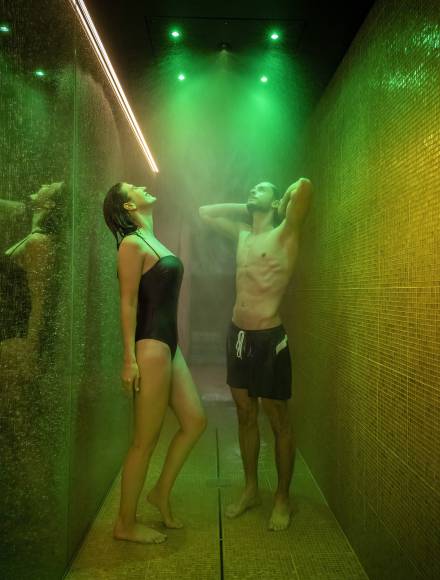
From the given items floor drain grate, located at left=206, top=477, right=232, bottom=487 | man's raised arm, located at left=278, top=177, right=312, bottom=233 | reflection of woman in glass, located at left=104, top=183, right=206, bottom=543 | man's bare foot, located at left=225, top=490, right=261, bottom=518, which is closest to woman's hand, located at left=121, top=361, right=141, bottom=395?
reflection of woman in glass, located at left=104, top=183, right=206, bottom=543

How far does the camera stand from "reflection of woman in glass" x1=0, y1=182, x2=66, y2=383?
4.30 feet

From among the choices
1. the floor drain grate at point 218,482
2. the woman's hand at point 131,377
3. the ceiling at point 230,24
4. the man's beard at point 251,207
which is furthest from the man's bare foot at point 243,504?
the ceiling at point 230,24

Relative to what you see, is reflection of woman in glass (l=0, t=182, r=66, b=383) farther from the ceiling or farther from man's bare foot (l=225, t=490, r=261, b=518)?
man's bare foot (l=225, t=490, r=261, b=518)

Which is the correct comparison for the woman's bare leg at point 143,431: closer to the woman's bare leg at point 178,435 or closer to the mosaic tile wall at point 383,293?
the woman's bare leg at point 178,435

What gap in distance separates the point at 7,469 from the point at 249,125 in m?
3.18

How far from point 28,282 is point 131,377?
762 mm

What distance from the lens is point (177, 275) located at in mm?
2238

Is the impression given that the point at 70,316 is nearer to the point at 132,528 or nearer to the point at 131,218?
the point at 131,218

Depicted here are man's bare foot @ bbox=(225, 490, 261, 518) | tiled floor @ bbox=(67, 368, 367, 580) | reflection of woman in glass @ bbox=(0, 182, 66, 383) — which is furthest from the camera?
man's bare foot @ bbox=(225, 490, 261, 518)

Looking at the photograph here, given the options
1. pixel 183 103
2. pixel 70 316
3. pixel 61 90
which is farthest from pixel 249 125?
pixel 70 316

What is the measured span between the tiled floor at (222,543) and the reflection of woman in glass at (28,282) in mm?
975

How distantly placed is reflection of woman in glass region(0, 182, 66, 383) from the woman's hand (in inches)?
22.2

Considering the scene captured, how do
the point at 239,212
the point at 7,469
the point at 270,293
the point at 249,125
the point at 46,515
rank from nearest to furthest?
1. the point at 7,469
2. the point at 46,515
3. the point at 270,293
4. the point at 239,212
5. the point at 249,125

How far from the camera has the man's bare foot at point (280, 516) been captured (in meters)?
2.20
